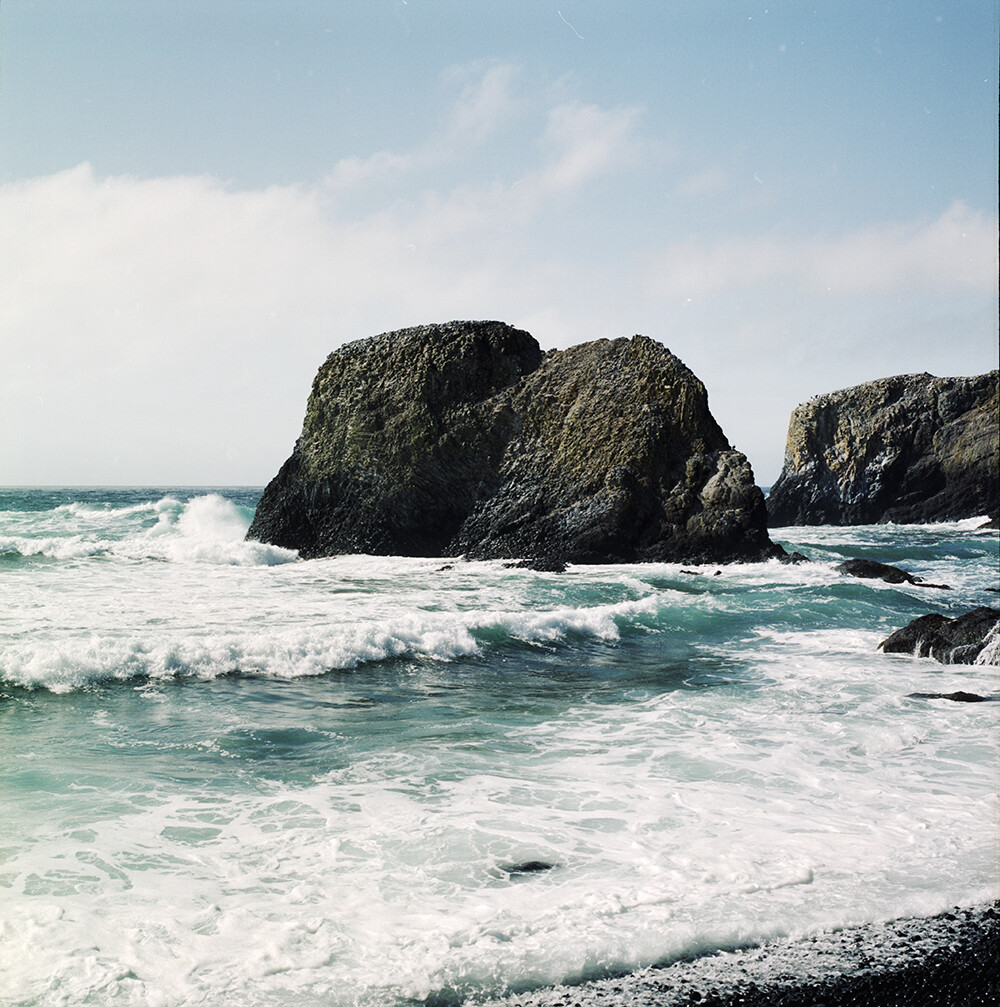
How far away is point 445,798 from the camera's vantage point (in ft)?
18.1

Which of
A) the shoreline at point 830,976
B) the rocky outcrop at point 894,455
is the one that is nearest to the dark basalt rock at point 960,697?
the shoreline at point 830,976

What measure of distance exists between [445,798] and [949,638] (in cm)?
848

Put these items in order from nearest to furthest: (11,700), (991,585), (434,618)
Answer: (11,700) → (434,618) → (991,585)

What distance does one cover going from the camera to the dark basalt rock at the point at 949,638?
10.3 metres

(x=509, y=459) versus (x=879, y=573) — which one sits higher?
(x=509, y=459)

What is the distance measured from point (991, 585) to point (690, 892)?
774 inches

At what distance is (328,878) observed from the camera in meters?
4.26

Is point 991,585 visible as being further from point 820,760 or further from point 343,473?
point 343,473

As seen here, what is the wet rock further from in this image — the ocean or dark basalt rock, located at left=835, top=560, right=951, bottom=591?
dark basalt rock, located at left=835, top=560, right=951, bottom=591

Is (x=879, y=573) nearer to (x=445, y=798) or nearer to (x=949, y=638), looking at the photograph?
(x=949, y=638)

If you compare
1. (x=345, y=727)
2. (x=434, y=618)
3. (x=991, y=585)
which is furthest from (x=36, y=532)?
(x=991, y=585)

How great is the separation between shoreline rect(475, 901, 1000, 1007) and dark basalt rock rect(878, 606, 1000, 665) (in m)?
7.72

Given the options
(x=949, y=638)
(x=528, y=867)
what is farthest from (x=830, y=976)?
(x=949, y=638)

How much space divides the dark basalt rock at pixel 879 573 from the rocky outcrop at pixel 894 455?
1008 inches
